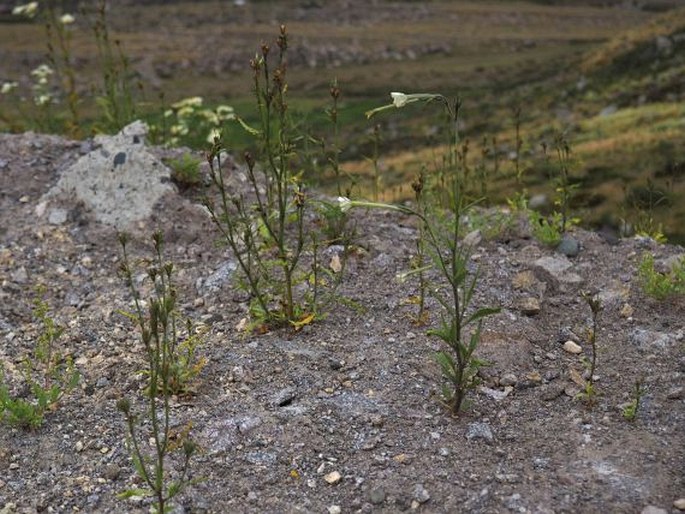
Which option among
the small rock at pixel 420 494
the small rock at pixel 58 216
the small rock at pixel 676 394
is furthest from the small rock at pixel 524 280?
the small rock at pixel 58 216

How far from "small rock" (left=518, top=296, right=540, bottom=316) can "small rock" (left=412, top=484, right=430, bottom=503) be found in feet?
6.49

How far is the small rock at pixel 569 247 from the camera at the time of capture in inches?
256

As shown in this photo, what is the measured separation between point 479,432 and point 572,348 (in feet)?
3.77

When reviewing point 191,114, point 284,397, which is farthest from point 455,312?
point 191,114

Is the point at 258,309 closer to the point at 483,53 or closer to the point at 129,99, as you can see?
the point at 129,99

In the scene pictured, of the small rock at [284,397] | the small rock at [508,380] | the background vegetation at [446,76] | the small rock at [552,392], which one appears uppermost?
the small rock at [284,397]

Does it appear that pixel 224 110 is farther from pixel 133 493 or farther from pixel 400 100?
pixel 133 493

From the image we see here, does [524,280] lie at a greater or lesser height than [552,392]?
greater

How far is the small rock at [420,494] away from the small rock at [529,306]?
6.49 ft

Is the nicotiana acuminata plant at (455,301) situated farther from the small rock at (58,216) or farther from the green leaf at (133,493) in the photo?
the small rock at (58,216)

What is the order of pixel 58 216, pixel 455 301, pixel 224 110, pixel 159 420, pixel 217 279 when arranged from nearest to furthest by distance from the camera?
pixel 455 301 < pixel 159 420 < pixel 217 279 < pixel 58 216 < pixel 224 110

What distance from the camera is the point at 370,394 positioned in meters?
4.71

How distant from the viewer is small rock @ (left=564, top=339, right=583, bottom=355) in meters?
5.16

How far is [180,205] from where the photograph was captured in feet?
23.0
